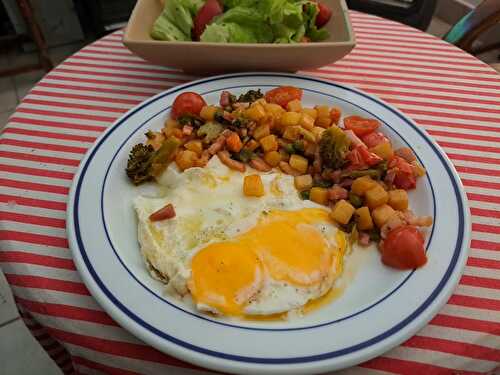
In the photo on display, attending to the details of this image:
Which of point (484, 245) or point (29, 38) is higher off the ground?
point (29, 38)

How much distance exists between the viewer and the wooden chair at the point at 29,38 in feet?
13.7

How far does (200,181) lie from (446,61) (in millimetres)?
1698

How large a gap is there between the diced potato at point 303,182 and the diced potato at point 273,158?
0.13 metres

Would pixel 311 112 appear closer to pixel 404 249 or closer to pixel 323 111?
pixel 323 111

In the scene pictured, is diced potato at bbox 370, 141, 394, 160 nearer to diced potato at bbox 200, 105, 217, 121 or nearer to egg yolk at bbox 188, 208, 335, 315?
egg yolk at bbox 188, 208, 335, 315

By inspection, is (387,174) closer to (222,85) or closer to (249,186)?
(249,186)

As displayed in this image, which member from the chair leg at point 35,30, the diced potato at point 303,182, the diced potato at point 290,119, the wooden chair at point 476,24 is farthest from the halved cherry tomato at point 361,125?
the chair leg at point 35,30

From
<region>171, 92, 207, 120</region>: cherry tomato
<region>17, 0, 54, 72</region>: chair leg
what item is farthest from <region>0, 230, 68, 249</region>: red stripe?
<region>17, 0, 54, 72</region>: chair leg

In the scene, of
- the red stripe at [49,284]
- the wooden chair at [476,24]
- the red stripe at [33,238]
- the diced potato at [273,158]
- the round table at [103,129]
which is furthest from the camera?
the wooden chair at [476,24]

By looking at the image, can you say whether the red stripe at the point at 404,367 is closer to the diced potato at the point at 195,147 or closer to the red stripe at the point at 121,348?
the red stripe at the point at 121,348

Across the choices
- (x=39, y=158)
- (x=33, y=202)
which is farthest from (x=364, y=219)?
(x=39, y=158)

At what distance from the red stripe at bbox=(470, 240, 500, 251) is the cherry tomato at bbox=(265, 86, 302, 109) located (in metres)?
0.99

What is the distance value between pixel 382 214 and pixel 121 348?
977mm

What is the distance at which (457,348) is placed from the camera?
114 centimetres
